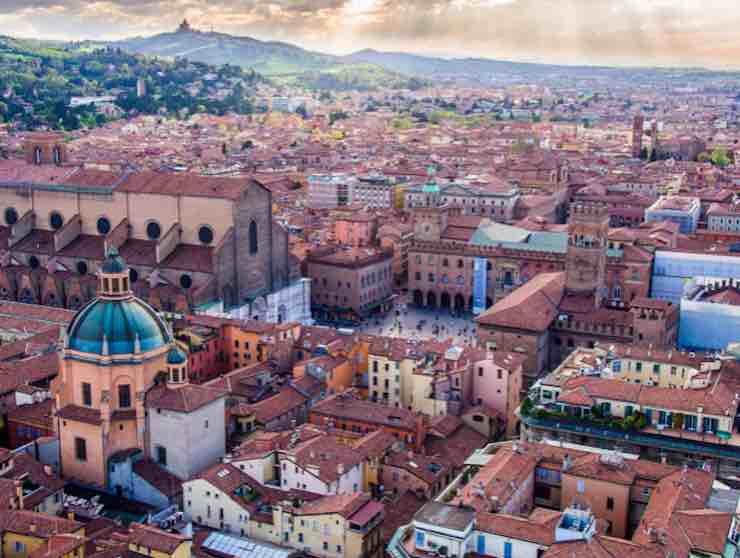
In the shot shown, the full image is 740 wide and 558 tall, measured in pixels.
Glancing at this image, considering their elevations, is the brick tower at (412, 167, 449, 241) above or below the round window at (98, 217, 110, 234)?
below

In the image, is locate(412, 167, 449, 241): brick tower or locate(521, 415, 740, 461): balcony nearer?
locate(521, 415, 740, 461): balcony

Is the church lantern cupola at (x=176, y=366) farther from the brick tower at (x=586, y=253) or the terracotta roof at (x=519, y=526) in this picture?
the brick tower at (x=586, y=253)

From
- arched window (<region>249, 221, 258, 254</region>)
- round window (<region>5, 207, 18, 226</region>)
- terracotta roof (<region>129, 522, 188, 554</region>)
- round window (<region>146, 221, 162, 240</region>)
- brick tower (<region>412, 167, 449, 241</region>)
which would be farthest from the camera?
brick tower (<region>412, 167, 449, 241</region>)

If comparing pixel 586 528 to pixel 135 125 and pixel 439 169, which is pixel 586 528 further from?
pixel 135 125

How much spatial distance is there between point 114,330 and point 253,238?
81.0ft

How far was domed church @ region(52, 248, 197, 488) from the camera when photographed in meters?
38.5

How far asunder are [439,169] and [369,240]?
4458 cm

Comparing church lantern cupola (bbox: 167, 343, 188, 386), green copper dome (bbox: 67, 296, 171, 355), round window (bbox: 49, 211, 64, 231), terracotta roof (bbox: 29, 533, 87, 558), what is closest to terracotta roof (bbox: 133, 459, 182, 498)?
church lantern cupola (bbox: 167, 343, 188, 386)

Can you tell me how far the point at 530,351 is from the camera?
53531mm

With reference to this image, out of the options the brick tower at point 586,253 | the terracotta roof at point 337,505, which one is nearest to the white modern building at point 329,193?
the brick tower at point 586,253

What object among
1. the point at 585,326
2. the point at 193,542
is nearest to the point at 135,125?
the point at 585,326

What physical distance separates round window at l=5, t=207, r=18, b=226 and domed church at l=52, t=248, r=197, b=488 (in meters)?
31.6

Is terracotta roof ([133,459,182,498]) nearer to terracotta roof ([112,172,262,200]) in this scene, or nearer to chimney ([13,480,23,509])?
chimney ([13,480,23,509])

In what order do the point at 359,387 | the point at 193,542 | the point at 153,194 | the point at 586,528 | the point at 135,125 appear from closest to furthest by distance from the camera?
the point at 586,528, the point at 193,542, the point at 359,387, the point at 153,194, the point at 135,125
